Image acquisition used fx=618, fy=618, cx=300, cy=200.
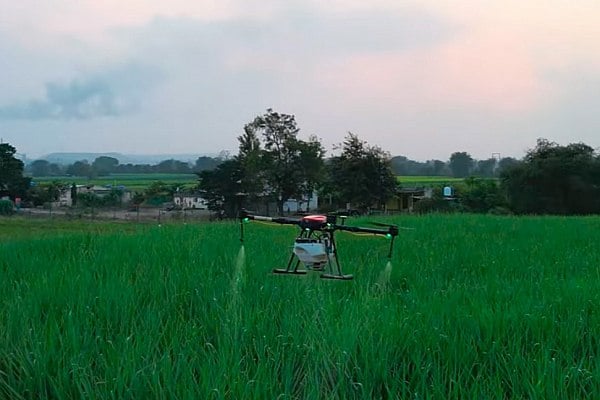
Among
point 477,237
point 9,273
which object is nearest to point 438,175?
point 477,237

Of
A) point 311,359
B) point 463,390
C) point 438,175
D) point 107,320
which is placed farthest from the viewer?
point 438,175

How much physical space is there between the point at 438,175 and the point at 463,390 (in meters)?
66.5

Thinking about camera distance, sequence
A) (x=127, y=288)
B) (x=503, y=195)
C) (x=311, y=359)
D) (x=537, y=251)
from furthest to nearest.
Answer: (x=503, y=195) < (x=537, y=251) < (x=127, y=288) < (x=311, y=359)

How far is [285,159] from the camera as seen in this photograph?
102ft

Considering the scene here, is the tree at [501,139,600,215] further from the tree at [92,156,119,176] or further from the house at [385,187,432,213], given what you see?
the tree at [92,156,119,176]

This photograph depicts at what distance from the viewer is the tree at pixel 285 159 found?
30.0 meters

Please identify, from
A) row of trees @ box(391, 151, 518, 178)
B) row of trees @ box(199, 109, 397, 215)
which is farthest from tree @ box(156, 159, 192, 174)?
row of trees @ box(199, 109, 397, 215)

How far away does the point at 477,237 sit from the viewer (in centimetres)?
871

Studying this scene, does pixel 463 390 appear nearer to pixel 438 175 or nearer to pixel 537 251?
pixel 537 251

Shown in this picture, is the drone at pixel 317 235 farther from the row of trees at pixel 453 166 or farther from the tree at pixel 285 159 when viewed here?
the row of trees at pixel 453 166

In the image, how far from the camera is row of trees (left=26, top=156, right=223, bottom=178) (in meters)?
65.2

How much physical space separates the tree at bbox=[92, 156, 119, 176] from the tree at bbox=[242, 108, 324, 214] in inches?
1579

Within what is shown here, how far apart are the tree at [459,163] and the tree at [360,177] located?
113ft

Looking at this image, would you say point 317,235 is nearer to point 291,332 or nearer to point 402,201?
point 291,332
